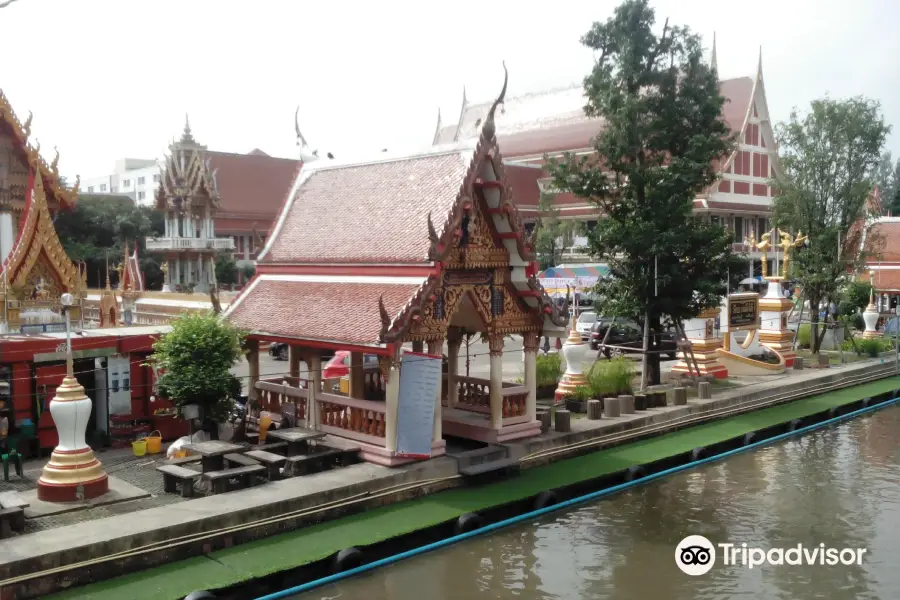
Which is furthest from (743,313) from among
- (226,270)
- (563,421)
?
(226,270)

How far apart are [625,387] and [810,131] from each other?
45.8 feet

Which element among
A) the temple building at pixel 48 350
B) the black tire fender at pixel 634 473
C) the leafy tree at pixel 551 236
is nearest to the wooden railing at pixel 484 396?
the black tire fender at pixel 634 473

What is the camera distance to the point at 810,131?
26.6m

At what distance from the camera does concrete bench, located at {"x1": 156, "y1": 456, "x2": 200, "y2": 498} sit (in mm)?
10531

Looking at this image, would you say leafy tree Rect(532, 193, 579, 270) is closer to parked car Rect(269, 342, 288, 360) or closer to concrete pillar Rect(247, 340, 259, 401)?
parked car Rect(269, 342, 288, 360)

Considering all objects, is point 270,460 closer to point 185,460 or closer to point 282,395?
point 185,460

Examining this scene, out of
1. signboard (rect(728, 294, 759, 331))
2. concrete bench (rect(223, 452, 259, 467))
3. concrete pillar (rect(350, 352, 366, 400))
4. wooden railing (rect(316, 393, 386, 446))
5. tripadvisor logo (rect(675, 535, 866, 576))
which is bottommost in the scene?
tripadvisor logo (rect(675, 535, 866, 576))

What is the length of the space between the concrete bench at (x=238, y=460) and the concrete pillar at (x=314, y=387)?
1904 mm

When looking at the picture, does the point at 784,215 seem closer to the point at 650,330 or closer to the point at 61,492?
the point at 650,330

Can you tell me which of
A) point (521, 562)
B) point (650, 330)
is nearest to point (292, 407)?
point (521, 562)

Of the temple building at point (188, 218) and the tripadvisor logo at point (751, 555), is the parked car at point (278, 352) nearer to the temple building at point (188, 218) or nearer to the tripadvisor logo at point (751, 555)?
the temple building at point (188, 218)

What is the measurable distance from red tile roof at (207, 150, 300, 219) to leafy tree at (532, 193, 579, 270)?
19822 millimetres

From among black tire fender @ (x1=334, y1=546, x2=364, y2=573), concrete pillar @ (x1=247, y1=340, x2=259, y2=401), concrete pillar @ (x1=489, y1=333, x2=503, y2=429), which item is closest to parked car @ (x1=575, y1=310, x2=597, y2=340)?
concrete pillar @ (x1=489, y1=333, x2=503, y2=429)

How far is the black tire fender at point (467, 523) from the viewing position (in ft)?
34.9
